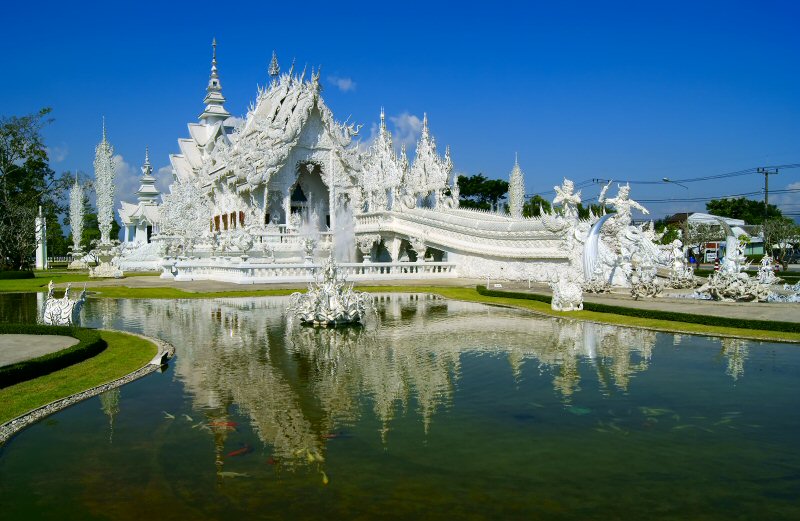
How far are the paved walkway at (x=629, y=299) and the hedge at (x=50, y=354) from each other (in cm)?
1156

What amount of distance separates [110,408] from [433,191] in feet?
114

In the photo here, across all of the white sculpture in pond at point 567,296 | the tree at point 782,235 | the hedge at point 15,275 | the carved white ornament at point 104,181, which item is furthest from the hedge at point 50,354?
the carved white ornament at point 104,181

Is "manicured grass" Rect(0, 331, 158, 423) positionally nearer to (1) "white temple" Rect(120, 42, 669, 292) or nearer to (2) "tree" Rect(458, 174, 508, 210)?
(1) "white temple" Rect(120, 42, 669, 292)

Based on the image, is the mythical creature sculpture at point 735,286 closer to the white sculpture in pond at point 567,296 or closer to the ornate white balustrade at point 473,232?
the white sculpture in pond at point 567,296

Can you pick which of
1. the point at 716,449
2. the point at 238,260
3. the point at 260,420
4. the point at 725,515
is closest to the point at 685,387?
the point at 716,449

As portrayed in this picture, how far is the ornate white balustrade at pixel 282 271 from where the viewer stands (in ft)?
94.2

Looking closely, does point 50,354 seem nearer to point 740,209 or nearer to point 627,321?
point 627,321

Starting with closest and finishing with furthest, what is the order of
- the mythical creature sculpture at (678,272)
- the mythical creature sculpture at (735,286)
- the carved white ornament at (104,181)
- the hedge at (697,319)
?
the hedge at (697,319)
the mythical creature sculpture at (735,286)
the mythical creature sculpture at (678,272)
the carved white ornament at (104,181)

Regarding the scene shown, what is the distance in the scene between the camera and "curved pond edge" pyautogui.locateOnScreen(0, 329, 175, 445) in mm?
7745

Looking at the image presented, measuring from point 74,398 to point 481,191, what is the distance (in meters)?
71.1

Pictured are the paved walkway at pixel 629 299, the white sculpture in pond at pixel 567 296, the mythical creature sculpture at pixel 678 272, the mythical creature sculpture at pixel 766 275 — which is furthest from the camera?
the mythical creature sculpture at pixel 678 272

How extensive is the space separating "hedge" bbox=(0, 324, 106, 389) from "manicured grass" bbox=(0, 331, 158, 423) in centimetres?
11

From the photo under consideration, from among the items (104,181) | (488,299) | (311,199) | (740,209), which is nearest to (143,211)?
(104,181)

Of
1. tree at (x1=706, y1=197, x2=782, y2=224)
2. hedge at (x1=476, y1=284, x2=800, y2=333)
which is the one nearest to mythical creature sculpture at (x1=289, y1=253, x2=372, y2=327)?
hedge at (x1=476, y1=284, x2=800, y2=333)
